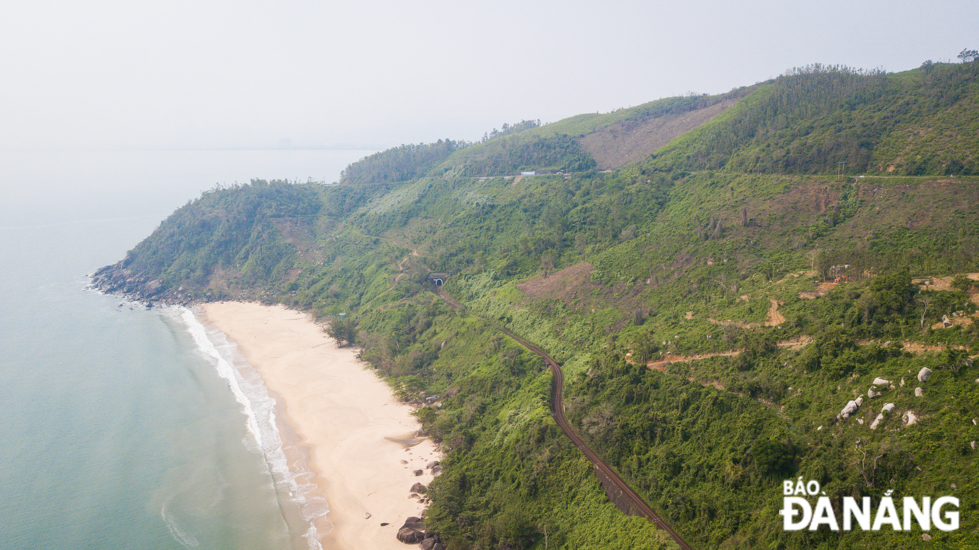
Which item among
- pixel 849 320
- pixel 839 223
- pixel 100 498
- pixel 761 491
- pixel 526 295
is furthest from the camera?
pixel 526 295

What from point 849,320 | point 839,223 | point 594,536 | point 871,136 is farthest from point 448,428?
point 871,136

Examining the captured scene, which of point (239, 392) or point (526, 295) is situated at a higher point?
point (526, 295)

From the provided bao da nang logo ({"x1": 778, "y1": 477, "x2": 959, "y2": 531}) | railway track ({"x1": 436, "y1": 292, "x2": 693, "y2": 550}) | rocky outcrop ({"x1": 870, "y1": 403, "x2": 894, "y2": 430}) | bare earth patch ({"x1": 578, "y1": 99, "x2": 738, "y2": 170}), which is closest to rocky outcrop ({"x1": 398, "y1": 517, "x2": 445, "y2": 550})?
railway track ({"x1": 436, "y1": 292, "x2": 693, "y2": 550})

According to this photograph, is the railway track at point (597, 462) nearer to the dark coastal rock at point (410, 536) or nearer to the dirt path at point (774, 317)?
the dark coastal rock at point (410, 536)

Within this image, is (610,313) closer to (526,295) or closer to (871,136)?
(526,295)

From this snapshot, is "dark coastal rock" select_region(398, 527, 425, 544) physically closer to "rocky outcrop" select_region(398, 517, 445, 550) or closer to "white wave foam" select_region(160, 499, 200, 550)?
"rocky outcrop" select_region(398, 517, 445, 550)
